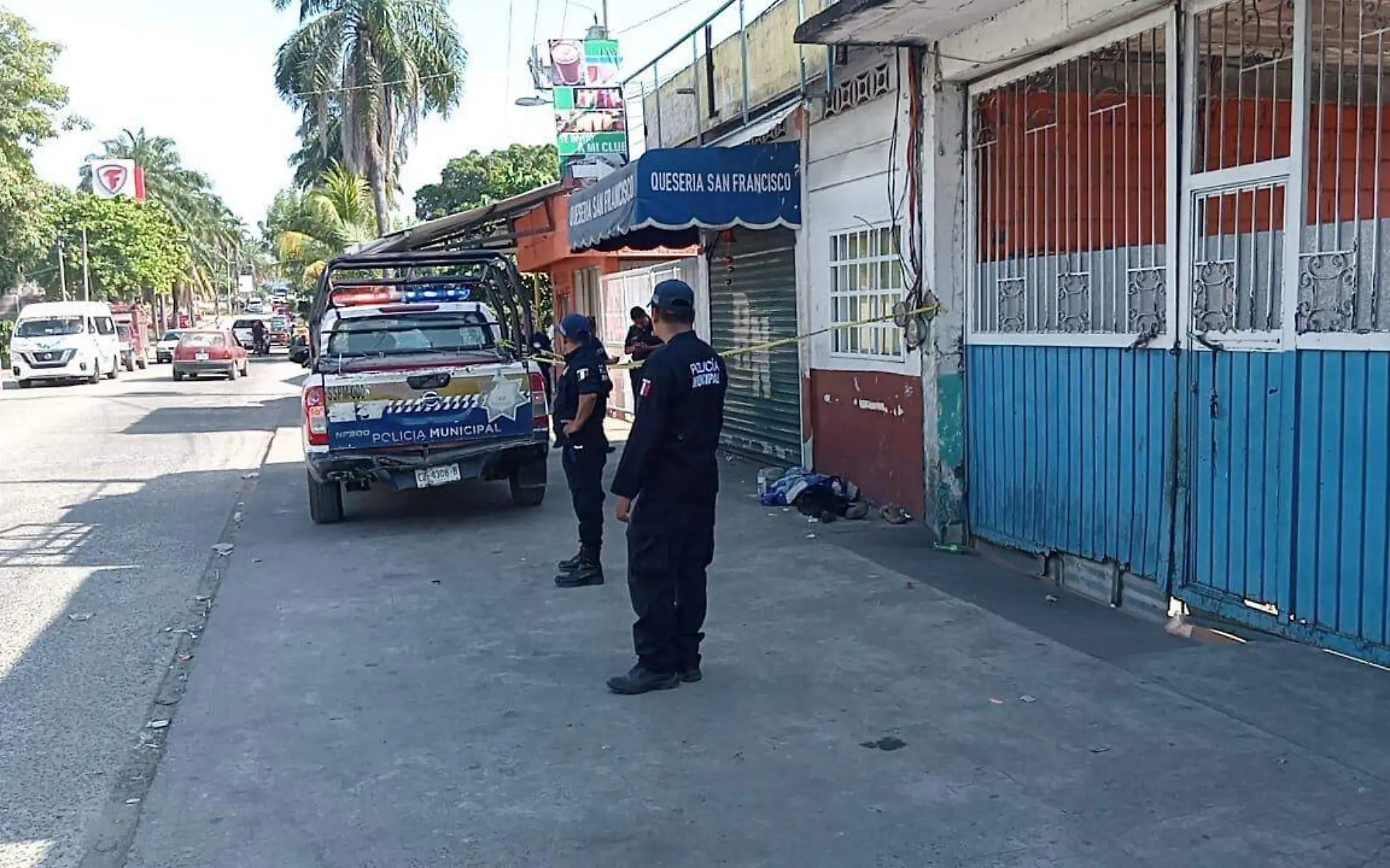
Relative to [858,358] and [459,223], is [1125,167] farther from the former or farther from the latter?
[459,223]

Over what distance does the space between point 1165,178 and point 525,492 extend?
19.4 feet

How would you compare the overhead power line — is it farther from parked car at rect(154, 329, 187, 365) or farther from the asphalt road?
the asphalt road

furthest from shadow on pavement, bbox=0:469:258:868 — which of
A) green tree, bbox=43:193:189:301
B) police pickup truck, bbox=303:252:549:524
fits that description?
green tree, bbox=43:193:189:301

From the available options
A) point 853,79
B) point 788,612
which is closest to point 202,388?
point 853,79

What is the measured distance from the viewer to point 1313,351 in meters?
5.12

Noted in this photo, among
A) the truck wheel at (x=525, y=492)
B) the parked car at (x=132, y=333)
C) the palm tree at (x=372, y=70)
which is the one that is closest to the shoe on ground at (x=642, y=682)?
the truck wheel at (x=525, y=492)

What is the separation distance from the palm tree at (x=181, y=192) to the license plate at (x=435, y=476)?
6821 cm

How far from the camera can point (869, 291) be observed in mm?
9367

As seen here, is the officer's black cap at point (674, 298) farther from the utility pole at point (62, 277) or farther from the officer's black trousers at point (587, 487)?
the utility pole at point (62, 277)

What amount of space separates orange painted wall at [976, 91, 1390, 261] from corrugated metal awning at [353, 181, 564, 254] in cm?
1016

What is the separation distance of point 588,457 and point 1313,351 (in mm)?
4192

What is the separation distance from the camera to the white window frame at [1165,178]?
5.89 metres

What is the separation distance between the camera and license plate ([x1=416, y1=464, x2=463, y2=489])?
30.3 ft

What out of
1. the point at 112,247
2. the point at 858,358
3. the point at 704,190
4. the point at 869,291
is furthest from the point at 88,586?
the point at 112,247
